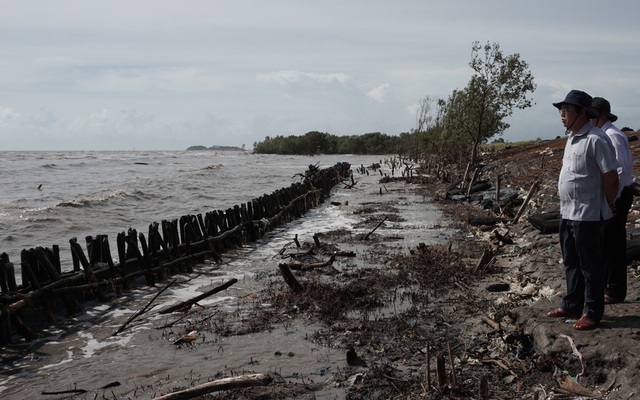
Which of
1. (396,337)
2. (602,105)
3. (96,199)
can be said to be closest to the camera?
(602,105)

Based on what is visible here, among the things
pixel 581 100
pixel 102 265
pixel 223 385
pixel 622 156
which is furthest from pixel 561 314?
pixel 102 265

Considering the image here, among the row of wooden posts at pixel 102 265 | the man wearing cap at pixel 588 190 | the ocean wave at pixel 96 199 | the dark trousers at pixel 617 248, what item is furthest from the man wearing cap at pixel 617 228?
the ocean wave at pixel 96 199

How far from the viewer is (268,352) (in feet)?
20.9

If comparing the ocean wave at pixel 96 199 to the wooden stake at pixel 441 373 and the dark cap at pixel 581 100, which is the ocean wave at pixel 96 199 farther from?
the dark cap at pixel 581 100

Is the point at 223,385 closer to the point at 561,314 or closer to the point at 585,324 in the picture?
the point at 585,324

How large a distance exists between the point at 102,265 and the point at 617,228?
25.7 ft

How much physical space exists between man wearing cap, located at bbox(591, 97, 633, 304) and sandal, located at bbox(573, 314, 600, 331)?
79 cm

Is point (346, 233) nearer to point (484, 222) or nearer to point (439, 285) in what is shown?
point (484, 222)

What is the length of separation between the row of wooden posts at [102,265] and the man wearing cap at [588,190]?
6753mm

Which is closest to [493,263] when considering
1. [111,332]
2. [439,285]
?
[439,285]

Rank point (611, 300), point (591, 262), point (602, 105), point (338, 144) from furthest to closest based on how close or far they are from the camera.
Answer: point (338, 144) < point (602, 105) < point (611, 300) < point (591, 262)

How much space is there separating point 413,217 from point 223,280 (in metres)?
9.31

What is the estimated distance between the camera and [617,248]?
5.43 meters

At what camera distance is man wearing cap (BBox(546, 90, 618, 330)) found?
16.0 feet
